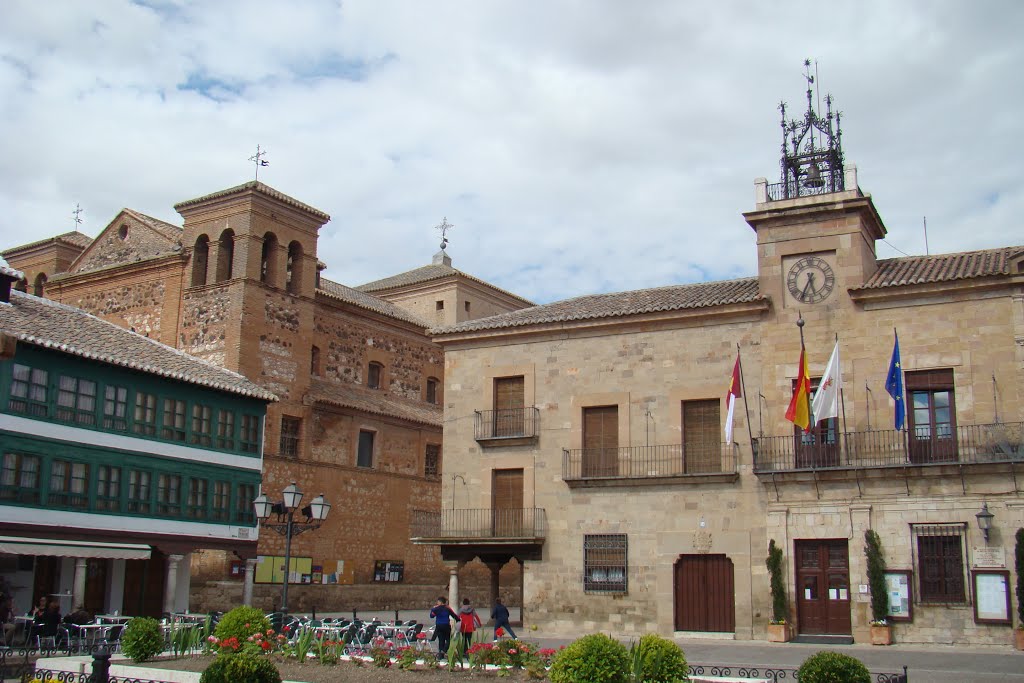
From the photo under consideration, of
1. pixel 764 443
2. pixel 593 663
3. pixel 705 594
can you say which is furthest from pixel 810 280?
pixel 593 663

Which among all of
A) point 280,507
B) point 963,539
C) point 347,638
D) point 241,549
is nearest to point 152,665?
point 347,638

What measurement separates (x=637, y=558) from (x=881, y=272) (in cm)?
938

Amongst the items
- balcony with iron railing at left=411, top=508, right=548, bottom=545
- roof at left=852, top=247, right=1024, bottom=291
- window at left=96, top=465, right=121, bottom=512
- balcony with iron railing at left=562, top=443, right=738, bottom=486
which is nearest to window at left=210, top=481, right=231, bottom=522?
window at left=96, top=465, right=121, bottom=512

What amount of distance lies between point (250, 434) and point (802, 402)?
1679 cm

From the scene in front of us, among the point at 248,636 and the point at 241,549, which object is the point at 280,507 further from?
the point at 248,636

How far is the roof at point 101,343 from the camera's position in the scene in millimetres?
25719

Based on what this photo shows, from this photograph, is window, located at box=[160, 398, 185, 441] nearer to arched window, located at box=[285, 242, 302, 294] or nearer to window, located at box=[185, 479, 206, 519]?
window, located at box=[185, 479, 206, 519]

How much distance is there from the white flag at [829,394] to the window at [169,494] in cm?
1716

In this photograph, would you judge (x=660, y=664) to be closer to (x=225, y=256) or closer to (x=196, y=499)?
(x=196, y=499)

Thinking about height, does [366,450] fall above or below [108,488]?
above

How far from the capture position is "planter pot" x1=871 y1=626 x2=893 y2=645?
22.6 m

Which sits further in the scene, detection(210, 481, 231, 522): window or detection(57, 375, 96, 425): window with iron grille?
detection(210, 481, 231, 522): window

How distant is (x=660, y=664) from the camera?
13258 millimetres

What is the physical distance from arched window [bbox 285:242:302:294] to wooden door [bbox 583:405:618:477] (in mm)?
14430
